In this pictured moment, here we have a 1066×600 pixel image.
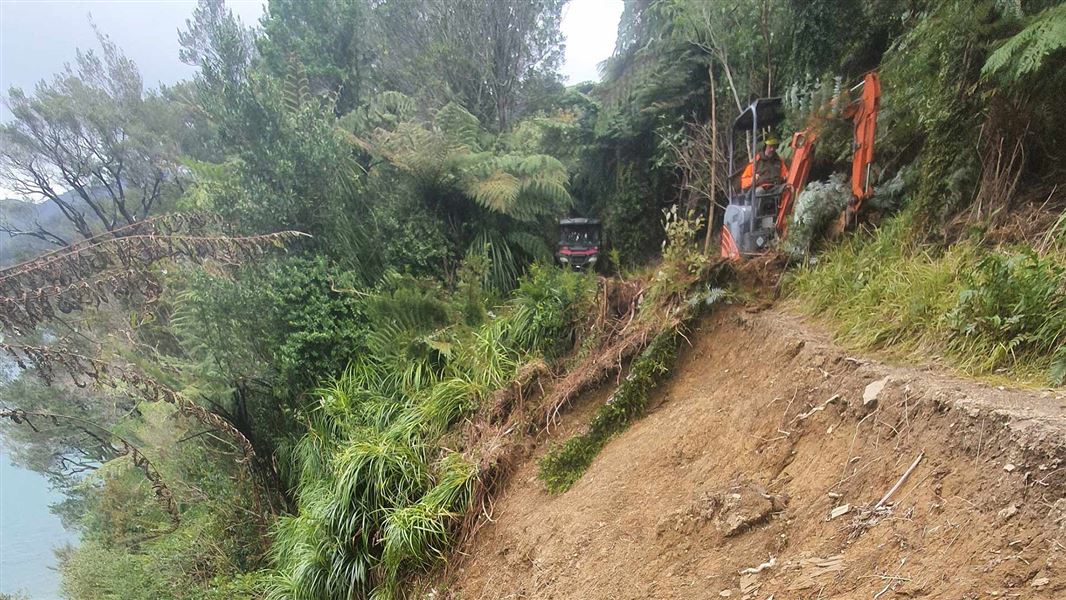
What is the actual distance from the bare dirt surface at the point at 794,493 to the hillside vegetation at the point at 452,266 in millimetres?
250

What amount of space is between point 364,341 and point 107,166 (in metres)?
11.3

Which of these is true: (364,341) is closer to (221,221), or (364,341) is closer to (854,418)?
(221,221)

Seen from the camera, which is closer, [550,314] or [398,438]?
[398,438]

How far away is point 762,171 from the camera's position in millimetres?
5062

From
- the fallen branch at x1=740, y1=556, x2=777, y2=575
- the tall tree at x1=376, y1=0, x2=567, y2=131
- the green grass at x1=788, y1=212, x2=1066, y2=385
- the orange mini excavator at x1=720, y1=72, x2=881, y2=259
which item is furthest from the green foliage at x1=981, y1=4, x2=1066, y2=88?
the tall tree at x1=376, y1=0, x2=567, y2=131

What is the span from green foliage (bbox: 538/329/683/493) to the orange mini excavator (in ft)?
3.10

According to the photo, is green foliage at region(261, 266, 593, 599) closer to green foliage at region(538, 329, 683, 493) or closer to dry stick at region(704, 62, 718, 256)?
green foliage at region(538, 329, 683, 493)

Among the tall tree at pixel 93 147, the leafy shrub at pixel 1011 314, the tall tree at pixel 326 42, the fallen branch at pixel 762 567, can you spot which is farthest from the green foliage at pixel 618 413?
the tall tree at pixel 93 147

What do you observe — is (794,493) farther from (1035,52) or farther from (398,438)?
(398,438)

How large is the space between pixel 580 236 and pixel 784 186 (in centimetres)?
414

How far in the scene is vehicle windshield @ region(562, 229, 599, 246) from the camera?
8305mm

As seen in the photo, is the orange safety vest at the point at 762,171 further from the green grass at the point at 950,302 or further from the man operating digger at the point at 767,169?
the green grass at the point at 950,302

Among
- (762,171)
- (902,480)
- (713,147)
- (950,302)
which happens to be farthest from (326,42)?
(902,480)

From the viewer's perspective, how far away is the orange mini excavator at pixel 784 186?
3.69 m
